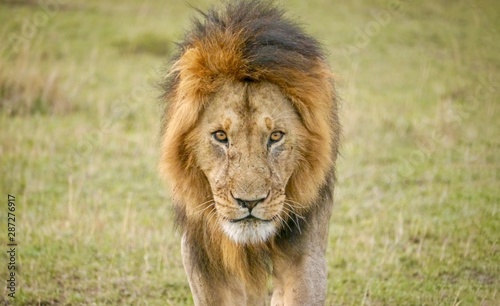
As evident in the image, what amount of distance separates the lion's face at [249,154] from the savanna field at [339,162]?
91cm

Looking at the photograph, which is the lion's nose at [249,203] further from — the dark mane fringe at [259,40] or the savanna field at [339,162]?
the savanna field at [339,162]

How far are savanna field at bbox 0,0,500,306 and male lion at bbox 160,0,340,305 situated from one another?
729 millimetres

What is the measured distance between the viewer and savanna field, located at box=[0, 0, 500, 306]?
5453mm

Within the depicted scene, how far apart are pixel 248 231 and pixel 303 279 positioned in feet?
1.64

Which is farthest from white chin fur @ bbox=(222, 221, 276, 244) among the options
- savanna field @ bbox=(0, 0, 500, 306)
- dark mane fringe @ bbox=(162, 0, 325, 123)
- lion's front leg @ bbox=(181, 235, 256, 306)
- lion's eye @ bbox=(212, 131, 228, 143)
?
savanna field @ bbox=(0, 0, 500, 306)

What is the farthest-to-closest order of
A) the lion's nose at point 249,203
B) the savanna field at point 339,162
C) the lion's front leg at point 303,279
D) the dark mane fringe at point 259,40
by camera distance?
the savanna field at point 339,162, the lion's front leg at point 303,279, the dark mane fringe at point 259,40, the lion's nose at point 249,203

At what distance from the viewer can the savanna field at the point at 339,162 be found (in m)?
5.45

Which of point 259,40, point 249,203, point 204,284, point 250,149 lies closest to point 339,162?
point 204,284

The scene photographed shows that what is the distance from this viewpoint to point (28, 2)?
15297 mm

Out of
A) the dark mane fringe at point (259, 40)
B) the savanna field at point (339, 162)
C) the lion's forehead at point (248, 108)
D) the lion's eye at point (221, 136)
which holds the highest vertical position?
the dark mane fringe at point (259, 40)

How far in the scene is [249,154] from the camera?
3393 mm

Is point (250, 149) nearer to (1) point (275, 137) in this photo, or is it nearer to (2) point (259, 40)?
(1) point (275, 137)

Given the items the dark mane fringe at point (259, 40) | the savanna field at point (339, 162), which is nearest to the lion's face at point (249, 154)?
the dark mane fringe at point (259, 40)

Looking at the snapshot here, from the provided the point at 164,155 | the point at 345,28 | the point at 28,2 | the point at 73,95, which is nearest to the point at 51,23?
the point at 28,2
